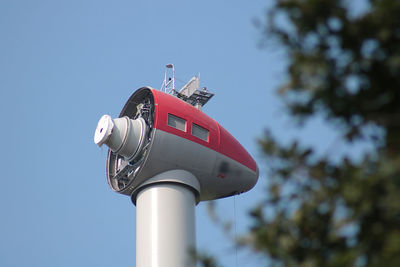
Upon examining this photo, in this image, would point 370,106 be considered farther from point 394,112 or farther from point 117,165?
point 117,165

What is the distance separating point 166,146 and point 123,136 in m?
1.94

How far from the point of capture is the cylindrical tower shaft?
2670 cm

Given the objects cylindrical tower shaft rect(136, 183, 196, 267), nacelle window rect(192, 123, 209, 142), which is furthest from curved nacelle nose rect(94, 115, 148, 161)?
nacelle window rect(192, 123, 209, 142)

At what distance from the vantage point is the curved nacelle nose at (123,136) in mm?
27703

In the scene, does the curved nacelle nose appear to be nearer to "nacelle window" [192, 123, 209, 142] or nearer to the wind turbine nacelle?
the wind turbine nacelle

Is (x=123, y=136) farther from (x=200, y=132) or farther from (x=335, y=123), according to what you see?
(x=335, y=123)

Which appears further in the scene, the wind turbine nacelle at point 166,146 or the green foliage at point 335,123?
the wind turbine nacelle at point 166,146

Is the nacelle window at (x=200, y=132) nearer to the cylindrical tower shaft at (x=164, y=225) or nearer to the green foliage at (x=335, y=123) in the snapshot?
the cylindrical tower shaft at (x=164, y=225)

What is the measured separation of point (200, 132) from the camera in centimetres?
2867

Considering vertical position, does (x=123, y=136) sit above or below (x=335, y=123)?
above

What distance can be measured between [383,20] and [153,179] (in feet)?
61.7

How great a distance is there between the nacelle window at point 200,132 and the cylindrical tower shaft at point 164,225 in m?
2.28

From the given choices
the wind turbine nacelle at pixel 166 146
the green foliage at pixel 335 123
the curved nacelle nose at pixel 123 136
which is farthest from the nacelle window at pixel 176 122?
the green foliage at pixel 335 123

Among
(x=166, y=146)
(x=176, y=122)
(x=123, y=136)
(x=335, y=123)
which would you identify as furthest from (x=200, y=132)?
(x=335, y=123)
